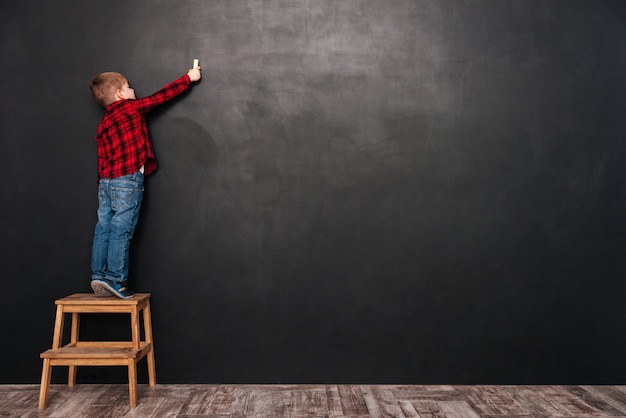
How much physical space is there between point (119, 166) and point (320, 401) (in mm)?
1439

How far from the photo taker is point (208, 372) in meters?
2.97

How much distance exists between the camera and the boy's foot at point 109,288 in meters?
2.72

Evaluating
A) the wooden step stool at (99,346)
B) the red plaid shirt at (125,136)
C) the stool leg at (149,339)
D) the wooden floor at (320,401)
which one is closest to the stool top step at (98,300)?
the wooden step stool at (99,346)

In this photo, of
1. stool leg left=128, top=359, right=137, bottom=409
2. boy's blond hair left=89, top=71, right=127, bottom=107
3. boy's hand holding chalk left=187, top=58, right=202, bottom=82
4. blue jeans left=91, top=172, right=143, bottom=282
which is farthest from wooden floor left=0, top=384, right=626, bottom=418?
boy's hand holding chalk left=187, top=58, right=202, bottom=82

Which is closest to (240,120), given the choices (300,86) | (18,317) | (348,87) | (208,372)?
(300,86)

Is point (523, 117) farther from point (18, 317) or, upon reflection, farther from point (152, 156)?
point (18, 317)

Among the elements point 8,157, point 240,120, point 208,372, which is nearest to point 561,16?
point 240,120

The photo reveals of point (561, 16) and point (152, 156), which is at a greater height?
point (561, 16)

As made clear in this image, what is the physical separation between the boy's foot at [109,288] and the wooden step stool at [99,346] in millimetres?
23

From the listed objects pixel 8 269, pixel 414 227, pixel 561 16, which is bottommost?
pixel 8 269

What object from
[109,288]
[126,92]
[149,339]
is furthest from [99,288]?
[126,92]

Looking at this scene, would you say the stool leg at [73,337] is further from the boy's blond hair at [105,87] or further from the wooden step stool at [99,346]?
the boy's blond hair at [105,87]

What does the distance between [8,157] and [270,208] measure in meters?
1.32

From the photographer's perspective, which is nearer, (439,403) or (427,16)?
(439,403)
